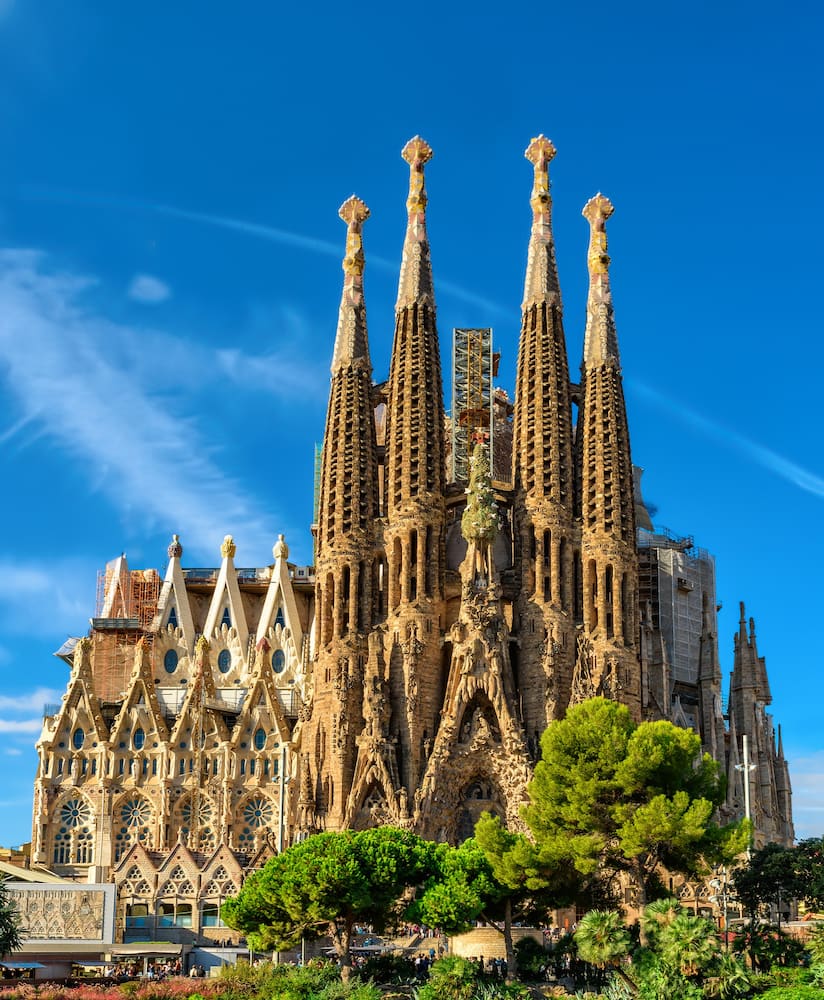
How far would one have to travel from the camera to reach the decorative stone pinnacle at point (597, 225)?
65.4 meters

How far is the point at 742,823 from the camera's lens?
→ 132 ft

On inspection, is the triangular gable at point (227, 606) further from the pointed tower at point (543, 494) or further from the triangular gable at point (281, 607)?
the pointed tower at point (543, 494)

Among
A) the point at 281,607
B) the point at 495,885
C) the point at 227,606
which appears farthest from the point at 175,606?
the point at 495,885

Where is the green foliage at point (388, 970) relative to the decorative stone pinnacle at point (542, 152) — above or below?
below

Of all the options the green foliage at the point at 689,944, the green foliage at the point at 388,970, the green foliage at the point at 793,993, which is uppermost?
the green foliage at the point at 689,944

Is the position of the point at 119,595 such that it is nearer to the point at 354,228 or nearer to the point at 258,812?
the point at 258,812

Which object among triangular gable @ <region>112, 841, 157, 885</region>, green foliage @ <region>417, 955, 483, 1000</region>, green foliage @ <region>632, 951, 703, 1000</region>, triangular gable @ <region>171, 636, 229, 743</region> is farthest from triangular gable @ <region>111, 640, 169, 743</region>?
green foliage @ <region>632, 951, 703, 1000</region>

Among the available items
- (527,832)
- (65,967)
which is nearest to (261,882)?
(65,967)

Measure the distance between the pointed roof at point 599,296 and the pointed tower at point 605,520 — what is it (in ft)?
0.14

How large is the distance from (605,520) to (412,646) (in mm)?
9480

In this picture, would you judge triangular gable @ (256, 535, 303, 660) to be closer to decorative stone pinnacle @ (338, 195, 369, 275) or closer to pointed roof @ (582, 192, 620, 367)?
decorative stone pinnacle @ (338, 195, 369, 275)

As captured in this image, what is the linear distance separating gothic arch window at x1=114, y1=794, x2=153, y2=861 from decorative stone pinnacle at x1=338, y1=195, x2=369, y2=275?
81.2 ft

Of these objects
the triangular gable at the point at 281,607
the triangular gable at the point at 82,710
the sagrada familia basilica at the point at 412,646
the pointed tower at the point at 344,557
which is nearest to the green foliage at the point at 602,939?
the sagrada familia basilica at the point at 412,646

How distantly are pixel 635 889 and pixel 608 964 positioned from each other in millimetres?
8098
